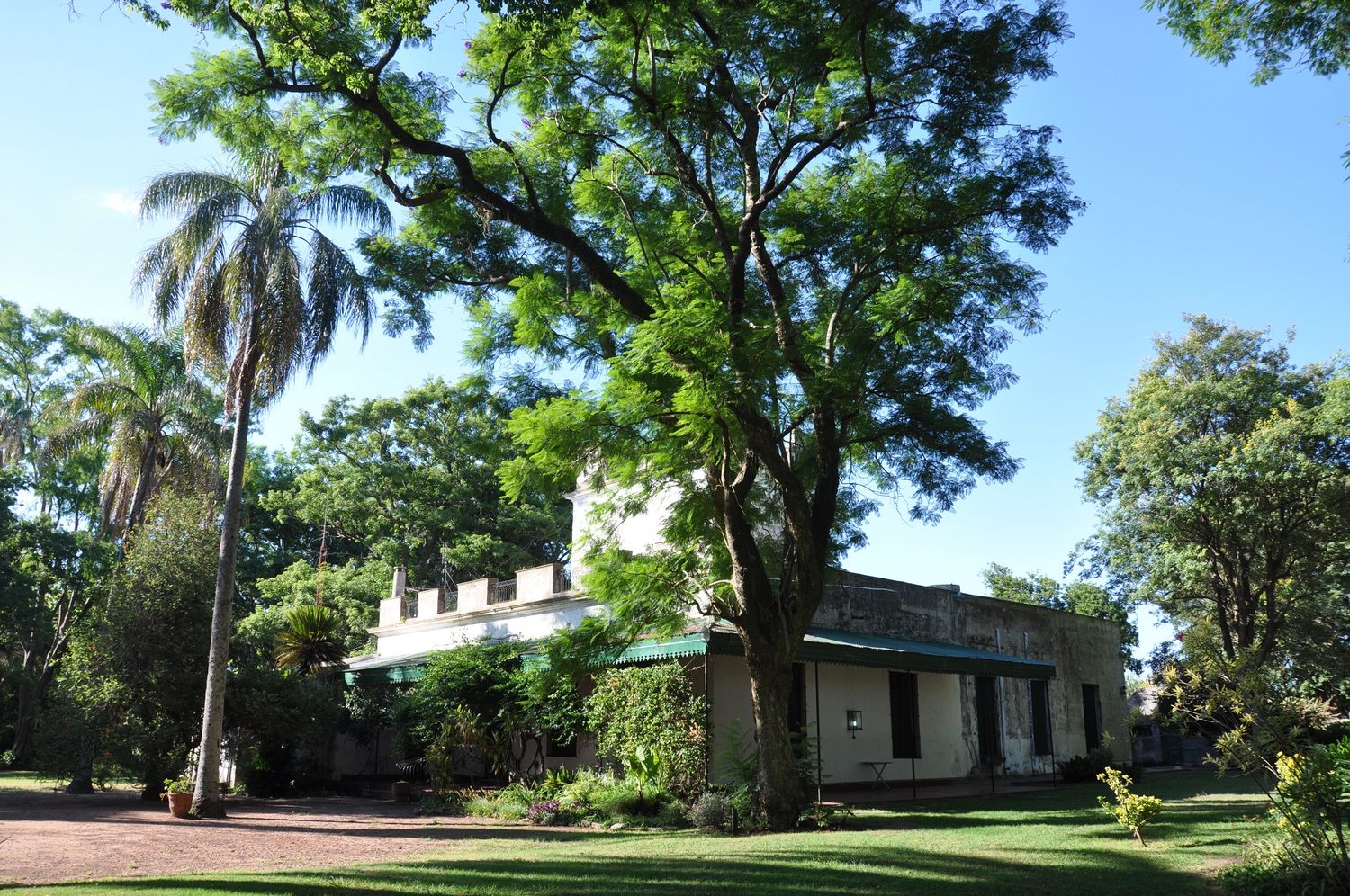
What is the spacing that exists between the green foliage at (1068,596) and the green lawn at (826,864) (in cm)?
3138

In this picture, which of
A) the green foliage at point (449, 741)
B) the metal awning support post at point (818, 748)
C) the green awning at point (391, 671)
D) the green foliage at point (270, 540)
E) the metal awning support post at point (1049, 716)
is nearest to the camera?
the metal awning support post at point (818, 748)

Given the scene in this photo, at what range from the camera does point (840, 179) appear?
15195 millimetres

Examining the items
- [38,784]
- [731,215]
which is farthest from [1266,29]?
[38,784]

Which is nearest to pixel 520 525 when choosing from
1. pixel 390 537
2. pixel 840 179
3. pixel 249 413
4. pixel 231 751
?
pixel 390 537

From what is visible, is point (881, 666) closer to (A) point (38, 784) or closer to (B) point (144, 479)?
(B) point (144, 479)

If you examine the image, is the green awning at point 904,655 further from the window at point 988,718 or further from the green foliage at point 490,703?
the green foliage at point 490,703

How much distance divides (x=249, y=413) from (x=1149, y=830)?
15970 mm

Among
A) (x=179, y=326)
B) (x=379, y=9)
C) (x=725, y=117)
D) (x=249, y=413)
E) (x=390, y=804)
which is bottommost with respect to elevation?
(x=390, y=804)

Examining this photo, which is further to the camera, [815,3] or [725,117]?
[725,117]

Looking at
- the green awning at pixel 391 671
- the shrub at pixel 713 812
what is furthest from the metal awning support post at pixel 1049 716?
the green awning at pixel 391 671

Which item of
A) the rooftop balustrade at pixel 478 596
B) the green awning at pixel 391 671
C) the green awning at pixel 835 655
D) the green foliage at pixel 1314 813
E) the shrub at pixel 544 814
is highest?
the rooftop balustrade at pixel 478 596

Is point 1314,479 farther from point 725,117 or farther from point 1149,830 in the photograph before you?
point 725,117

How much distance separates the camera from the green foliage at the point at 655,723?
15.1m

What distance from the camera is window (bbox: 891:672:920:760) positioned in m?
21.5
